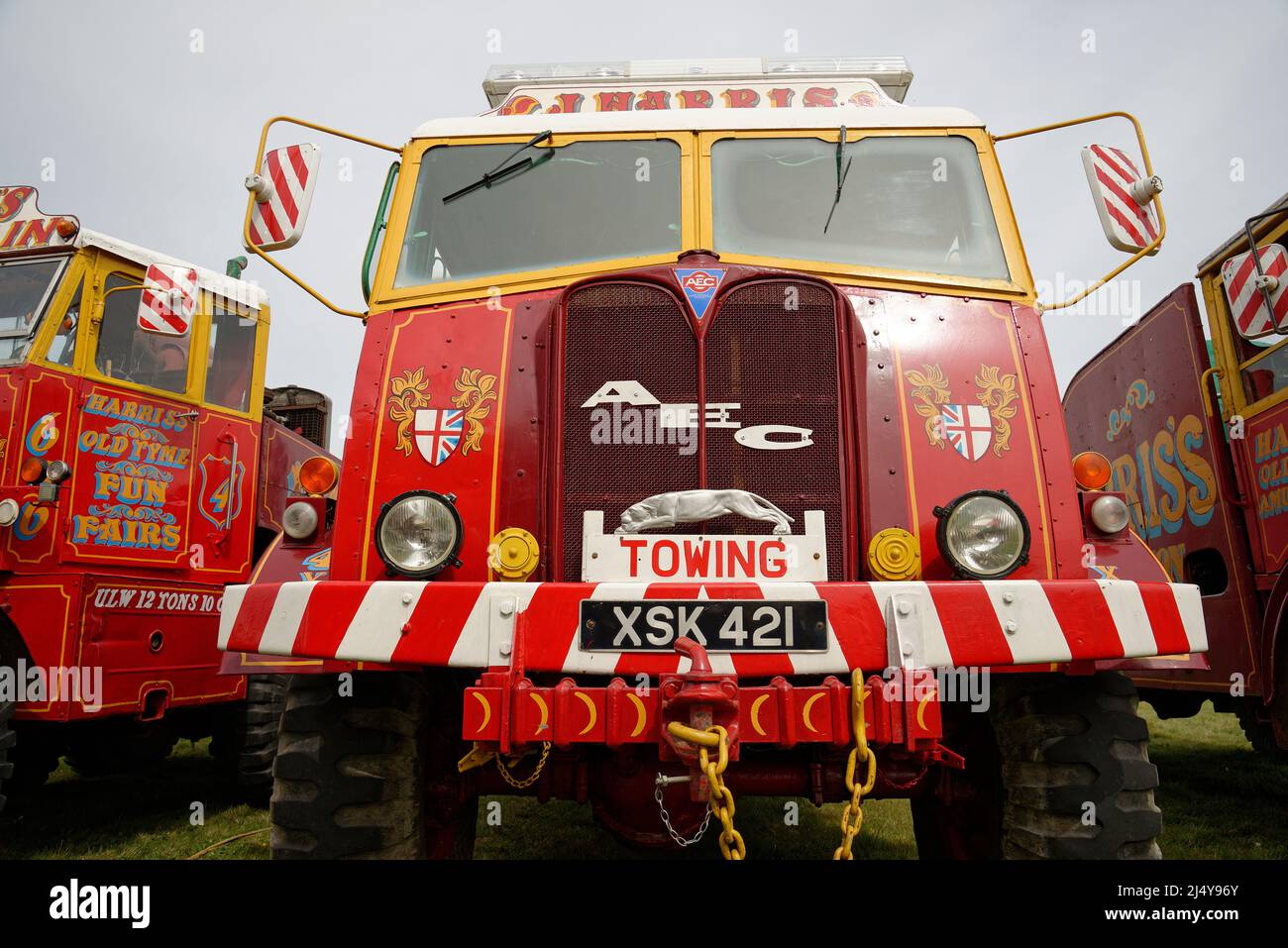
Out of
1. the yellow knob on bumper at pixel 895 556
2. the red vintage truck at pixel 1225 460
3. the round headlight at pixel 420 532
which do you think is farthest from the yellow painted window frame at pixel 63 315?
the red vintage truck at pixel 1225 460

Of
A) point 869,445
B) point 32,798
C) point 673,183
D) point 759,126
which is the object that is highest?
point 759,126

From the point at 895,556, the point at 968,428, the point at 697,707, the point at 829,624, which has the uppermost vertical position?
the point at 968,428

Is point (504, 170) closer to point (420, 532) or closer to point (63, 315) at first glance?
point (420, 532)

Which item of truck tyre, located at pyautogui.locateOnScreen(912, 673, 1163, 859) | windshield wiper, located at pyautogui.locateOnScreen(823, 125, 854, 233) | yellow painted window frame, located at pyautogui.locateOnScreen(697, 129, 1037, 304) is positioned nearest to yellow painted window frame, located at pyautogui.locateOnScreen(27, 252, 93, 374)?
yellow painted window frame, located at pyautogui.locateOnScreen(697, 129, 1037, 304)

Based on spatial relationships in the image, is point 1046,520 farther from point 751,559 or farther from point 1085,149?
point 1085,149

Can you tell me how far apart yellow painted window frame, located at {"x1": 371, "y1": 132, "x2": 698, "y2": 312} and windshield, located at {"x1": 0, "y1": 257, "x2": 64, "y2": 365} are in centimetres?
280

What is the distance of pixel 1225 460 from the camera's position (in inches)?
188

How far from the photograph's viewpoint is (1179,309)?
516 centimetres

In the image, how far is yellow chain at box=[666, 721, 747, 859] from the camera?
177 centimetres

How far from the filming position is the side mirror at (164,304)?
465 centimetres

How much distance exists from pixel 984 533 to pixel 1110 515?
0.63m

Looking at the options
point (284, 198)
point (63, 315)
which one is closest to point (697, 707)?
point (284, 198)
